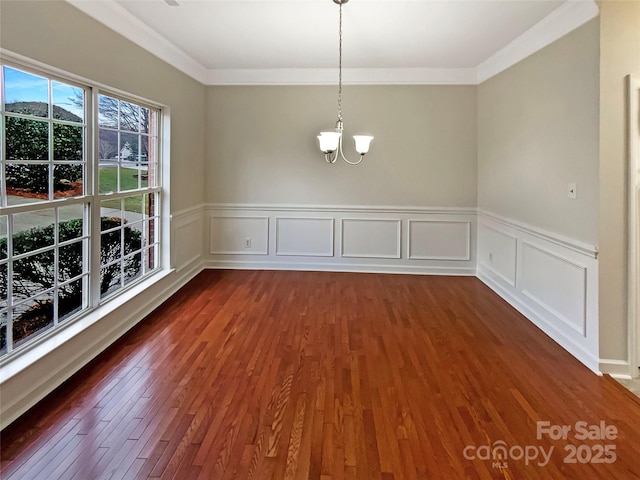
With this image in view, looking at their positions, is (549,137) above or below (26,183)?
above

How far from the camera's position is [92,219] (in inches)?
123

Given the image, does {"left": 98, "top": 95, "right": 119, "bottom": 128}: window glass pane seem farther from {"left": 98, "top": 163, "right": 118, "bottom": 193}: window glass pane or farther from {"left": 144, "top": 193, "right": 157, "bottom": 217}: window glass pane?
{"left": 144, "top": 193, "right": 157, "bottom": 217}: window glass pane

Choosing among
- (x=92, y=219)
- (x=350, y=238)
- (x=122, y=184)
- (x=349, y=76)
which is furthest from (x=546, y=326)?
(x=122, y=184)

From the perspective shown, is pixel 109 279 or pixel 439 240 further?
pixel 439 240

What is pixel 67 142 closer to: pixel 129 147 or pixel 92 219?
pixel 92 219

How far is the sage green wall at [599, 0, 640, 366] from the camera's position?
2.79 metres

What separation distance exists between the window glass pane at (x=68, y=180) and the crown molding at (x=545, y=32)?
3.80m

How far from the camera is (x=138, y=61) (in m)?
3.67

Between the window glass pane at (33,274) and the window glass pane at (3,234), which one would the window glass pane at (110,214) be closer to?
the window glass pane at (33,274)

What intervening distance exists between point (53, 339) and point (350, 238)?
3.75m

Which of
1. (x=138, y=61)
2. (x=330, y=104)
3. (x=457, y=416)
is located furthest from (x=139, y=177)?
(x=457, y=416)

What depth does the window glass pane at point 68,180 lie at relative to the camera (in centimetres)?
279

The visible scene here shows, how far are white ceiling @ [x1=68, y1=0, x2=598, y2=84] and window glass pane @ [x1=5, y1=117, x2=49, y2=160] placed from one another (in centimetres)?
90

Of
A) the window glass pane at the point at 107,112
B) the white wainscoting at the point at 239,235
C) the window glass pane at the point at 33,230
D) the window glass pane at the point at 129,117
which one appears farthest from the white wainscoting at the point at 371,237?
the window glass pane at the point at 33,230
